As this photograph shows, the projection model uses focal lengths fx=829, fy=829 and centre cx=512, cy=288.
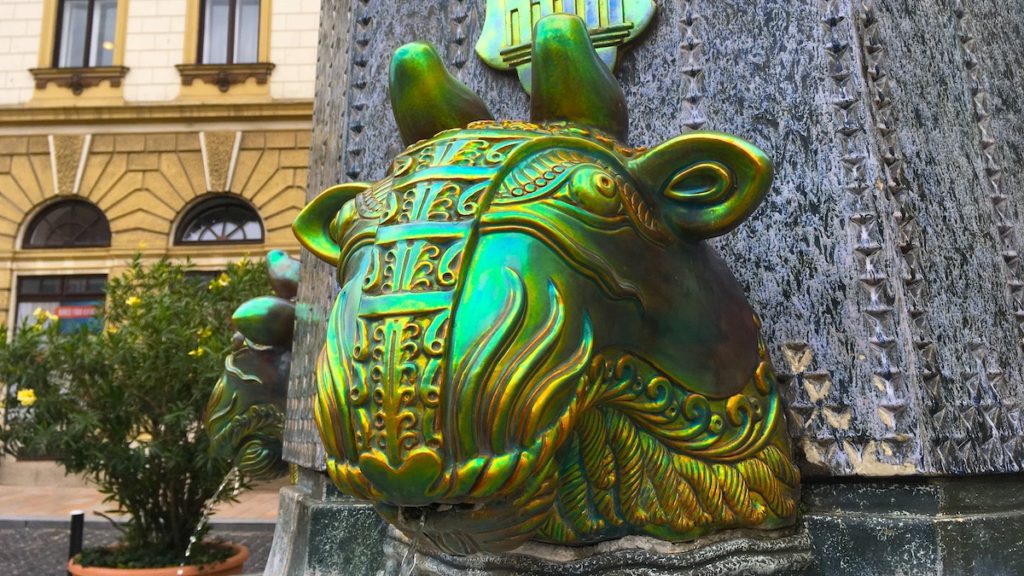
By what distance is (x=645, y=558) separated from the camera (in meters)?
1.10

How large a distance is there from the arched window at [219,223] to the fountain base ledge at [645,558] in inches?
471

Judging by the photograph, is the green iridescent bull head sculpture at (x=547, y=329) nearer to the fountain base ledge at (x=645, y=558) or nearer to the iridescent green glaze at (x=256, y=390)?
the fountain base ledge at (x=645, y=558)

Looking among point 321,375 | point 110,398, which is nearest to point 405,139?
point 321,375

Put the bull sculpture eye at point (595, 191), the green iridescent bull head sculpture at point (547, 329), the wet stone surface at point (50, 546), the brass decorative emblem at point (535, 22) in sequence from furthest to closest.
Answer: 1. the wet stone surface at point (50, 546)
2. the brass decorative emblem at point (535, 22)
3. the bull sculpture eye at point (595, 191)
4. the green iridescent bull head sculpture at point (547, 329)

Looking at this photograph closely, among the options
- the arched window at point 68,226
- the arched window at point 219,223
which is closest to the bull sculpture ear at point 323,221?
the arched window at point 219,223

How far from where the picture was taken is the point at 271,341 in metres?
2.02

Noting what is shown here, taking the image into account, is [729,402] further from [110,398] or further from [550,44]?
[110,398]

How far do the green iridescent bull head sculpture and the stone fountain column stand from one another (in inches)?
6.1

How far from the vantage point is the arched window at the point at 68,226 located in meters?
12.8

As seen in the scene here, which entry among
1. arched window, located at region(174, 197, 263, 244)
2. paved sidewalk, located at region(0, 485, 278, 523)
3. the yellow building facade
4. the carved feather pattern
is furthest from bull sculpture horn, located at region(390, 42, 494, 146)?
arched window, located at region(174, 197, 263, 244)

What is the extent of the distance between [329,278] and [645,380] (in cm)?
94

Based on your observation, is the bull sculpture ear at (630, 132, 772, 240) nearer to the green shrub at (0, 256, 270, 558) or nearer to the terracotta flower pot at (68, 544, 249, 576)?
the terracotta flower pot at (68, 544, 249, 576)

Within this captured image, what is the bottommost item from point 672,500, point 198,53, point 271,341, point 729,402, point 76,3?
point 672,500

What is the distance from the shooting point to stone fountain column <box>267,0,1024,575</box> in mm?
1229
